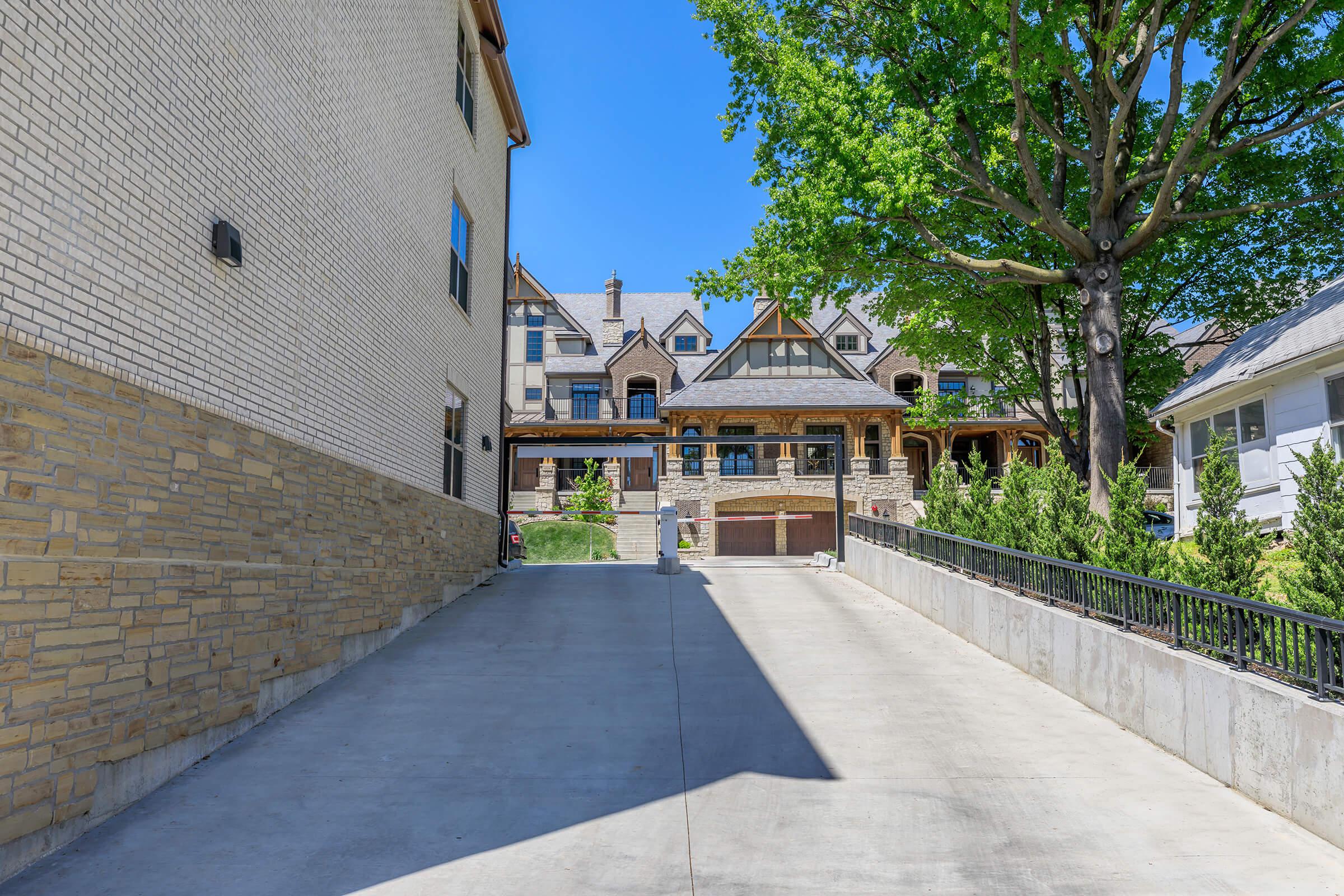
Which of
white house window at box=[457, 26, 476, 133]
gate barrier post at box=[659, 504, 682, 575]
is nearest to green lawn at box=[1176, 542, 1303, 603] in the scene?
gate barrier post at box=[659, 504, 682, 575]

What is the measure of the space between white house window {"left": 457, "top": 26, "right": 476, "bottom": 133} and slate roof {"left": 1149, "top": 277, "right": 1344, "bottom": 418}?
14.1m

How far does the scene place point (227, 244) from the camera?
22.9 ft

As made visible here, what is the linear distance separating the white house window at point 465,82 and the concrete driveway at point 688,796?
9.93m

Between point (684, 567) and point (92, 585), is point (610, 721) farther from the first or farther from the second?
point (684, 567)

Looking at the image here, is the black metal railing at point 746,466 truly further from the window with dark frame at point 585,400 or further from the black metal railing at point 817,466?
the window with dark frame at point 585,400

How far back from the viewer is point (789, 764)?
22.2 feet

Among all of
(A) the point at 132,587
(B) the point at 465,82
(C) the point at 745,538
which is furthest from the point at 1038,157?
(C) the point at 745,538

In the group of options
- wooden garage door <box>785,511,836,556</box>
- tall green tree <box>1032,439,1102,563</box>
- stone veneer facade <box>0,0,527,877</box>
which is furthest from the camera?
wooden garage door <box>785,511,836,556</box>

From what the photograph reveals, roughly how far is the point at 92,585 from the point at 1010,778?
610 cm

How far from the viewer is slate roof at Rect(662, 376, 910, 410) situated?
117 ft

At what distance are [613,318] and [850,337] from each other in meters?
11.3

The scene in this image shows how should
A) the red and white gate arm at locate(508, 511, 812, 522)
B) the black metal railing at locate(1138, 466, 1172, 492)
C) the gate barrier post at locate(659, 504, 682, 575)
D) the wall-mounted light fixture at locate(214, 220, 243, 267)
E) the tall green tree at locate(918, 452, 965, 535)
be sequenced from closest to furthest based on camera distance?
the wall-mounted light fixture at locate(214, 220, 243, 267)
the tall green tree at locate(918, 452, 965, 535)
the gate barrier post at locate(659, 504, 682, 575)
the red and white gate arm at locate(508, 511, 812, 522)
the black metal railing at locate(1138, 466, 1172, 492)

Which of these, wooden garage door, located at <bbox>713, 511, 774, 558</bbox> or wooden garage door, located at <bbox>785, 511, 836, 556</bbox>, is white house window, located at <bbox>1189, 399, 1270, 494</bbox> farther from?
wooden garage door, located at <bbox>713, 511, 774, 558</bbox>

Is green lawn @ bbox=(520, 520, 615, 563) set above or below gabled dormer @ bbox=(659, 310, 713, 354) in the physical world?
below
